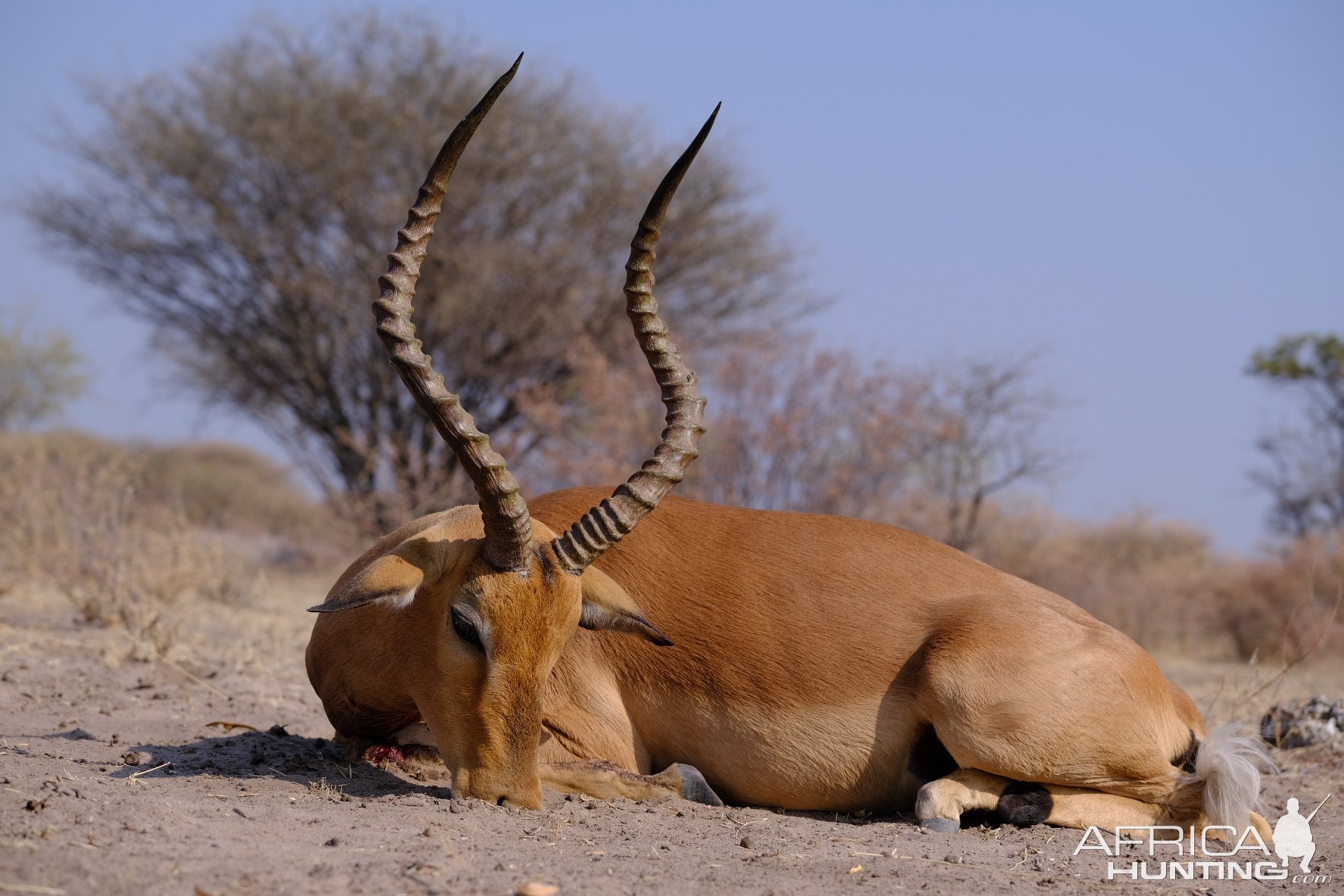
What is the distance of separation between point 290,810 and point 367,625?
103cm

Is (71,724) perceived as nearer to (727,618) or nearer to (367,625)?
(367,625)

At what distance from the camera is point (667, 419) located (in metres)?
5.55

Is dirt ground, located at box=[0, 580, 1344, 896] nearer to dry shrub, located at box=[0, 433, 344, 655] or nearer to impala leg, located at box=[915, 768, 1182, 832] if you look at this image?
impala leg, located at box=[915, 768, 1182, 832]

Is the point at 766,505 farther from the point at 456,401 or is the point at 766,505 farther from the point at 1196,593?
the point at 456,401

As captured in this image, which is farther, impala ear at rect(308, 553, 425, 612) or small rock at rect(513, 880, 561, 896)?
impala ear at rect(308, 553, 425, 612)

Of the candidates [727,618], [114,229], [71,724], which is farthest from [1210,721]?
[114,229]

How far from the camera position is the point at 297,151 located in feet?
76.4

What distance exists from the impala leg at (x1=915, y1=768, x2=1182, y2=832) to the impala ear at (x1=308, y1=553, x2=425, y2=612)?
2388mm

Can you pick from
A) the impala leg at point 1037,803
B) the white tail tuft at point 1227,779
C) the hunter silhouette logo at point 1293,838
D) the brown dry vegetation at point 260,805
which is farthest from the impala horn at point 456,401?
the hunter silhouette logo at point 1293,838

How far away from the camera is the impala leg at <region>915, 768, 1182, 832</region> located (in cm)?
555

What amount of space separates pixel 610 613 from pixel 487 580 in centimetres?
62

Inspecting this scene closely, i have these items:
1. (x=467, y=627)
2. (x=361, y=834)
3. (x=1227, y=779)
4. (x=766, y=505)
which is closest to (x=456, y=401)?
(x=467, y=627)

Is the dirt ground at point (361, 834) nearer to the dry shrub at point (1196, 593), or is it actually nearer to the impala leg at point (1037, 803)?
the impala leg at point (1037, 803)

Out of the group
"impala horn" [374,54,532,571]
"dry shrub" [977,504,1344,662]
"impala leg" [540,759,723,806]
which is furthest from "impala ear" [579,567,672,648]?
"dry shrub" [977,504,1344,662]
